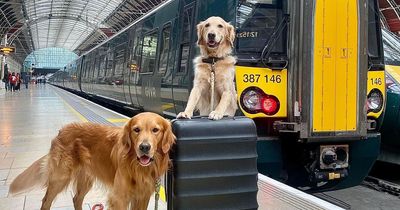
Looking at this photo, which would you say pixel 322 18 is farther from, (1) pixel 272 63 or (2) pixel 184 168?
(2) pixel 184 168

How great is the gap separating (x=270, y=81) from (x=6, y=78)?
3967cm

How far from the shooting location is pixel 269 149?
435 centimetres

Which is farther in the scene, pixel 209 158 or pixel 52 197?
pixel 52 197

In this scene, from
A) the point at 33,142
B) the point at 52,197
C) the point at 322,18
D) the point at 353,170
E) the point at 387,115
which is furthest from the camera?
the point at 33,142

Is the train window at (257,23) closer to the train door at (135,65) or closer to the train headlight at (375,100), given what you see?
the train headlight at (375,100)

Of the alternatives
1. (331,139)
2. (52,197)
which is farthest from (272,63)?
(52,197)

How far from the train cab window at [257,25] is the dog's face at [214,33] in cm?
87

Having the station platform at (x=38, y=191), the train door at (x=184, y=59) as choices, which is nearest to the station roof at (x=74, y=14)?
the station platform at (x=38, y=191)

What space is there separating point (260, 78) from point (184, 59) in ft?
6.92

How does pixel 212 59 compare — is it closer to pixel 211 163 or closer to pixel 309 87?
pixel 211 163

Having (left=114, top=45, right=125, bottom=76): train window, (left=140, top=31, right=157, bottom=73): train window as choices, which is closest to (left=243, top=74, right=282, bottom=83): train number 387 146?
(left=140, top=31, right=157, bottom=73): train window

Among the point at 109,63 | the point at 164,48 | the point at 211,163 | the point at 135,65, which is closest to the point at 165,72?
the point at 164,48

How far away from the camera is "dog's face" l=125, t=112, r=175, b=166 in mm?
2441

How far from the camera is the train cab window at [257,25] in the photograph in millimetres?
4453
